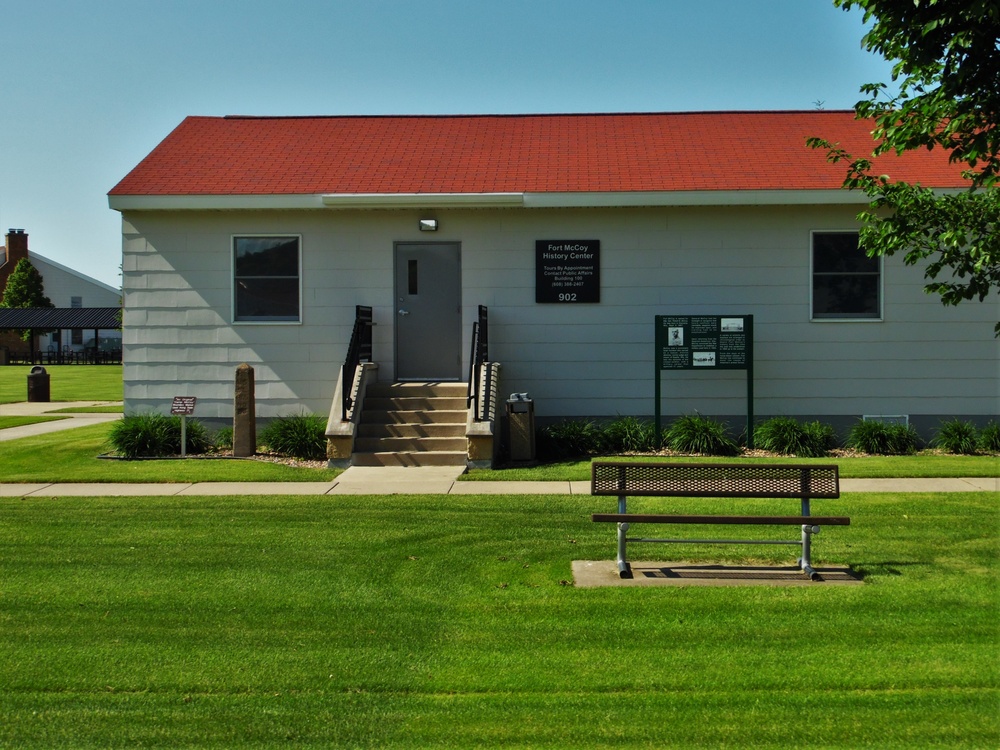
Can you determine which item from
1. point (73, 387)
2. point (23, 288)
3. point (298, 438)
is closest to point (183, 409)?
point (298, 438)

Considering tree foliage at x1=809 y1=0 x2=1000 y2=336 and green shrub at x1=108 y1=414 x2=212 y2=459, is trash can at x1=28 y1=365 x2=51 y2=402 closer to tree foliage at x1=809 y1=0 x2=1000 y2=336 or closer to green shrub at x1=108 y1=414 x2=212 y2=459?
green shrub at x1=108 y1=414 x2=212 y2=459

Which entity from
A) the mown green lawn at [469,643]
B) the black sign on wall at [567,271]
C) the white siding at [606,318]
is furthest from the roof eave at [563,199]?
the mown green lawn at [469,643]

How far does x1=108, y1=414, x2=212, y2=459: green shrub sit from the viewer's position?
14609 millimetres

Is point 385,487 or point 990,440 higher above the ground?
point 990,440

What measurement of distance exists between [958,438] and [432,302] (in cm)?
815

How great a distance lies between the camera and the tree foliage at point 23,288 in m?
67.2

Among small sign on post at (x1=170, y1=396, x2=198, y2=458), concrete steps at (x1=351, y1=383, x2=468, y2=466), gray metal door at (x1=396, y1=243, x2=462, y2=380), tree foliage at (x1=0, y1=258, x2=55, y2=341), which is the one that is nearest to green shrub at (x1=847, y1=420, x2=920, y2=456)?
concrete steps at (x1=351, y1=383, x2=468, y2=466)

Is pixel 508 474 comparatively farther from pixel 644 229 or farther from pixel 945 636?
pixel 945 636

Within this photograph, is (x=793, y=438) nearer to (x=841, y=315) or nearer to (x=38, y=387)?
(x=841, y=315)

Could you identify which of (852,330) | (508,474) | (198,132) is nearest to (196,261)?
(198,132)

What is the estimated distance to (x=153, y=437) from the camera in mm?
Answer: 14789

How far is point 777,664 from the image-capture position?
18.9 ft

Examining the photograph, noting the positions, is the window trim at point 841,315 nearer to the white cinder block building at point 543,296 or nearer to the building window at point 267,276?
the white cinder block building at point 543,296

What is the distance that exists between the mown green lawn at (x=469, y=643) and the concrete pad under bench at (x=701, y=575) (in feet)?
0.56
